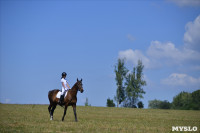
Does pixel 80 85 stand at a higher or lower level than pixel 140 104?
lower

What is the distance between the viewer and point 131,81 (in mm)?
94562

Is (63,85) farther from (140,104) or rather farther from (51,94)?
(140,104)

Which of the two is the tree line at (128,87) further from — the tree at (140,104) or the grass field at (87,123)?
the grass field at (87,123)

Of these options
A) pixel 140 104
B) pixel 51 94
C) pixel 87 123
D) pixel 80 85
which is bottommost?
pixel 87 123

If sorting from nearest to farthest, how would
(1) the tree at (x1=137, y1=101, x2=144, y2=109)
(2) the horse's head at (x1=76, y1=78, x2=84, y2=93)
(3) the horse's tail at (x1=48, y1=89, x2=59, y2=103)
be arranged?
(2) the horse's head at (x1=76, y1=78, x2=84, y2=93) < (3) the horse's tail at (x1=48, y1=89, x2=59, y2=103) < (1) the tree at (x1=137, y1=101, x2=144, y2=109)

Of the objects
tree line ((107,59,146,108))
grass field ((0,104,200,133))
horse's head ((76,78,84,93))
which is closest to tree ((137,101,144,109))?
tree line ((107,59,146,108))

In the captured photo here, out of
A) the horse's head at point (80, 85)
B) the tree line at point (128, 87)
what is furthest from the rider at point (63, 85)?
the tree line at point (128, 87)

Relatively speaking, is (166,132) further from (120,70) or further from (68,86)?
(120,70)

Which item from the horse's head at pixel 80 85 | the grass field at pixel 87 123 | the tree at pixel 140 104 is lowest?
the grass field at pixel 87 123

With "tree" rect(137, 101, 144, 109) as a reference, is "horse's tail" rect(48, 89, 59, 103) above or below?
below

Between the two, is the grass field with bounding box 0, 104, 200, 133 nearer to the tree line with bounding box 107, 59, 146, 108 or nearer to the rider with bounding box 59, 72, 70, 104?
the rider with bounding box 59, 72, 70, 104

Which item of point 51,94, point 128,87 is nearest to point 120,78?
point 128,87

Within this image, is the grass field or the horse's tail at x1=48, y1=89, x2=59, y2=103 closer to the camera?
the grass field

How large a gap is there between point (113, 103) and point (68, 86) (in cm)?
6668
